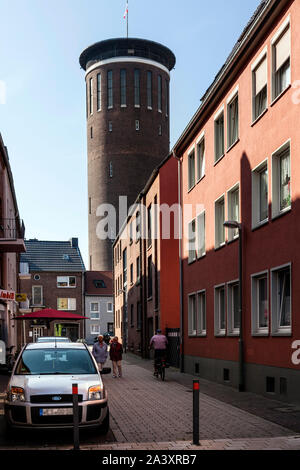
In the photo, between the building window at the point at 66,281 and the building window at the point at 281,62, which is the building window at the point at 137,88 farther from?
the building window at the point at 281,62

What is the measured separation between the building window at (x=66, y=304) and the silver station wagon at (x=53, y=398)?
63221mm

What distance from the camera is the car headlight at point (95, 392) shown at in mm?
10289

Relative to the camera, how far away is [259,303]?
679 inches

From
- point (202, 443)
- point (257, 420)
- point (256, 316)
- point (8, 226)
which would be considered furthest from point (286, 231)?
point (8, 226)

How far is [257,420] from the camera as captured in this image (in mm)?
11836

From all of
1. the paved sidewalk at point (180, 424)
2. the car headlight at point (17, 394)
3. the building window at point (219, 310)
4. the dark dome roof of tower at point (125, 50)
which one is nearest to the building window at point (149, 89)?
the dark dome roof of tower at point (125, 50)

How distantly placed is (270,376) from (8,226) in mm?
20676

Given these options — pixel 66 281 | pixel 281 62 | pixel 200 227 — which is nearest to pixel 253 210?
pixel 281 62

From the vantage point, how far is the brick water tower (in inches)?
2758

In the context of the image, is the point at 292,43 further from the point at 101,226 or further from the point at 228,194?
the point at 101,226

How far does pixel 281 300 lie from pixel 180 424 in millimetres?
5190

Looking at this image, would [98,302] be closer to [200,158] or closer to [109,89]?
[109,89]

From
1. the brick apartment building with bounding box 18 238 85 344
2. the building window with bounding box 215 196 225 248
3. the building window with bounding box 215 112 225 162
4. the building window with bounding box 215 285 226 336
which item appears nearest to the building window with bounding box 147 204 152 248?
the building window with bounding box 215 196 225 248

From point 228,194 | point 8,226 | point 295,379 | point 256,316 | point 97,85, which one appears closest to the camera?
point 295,379
